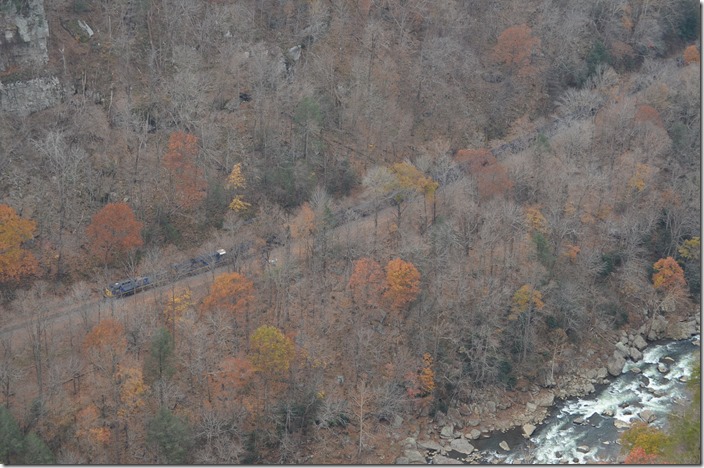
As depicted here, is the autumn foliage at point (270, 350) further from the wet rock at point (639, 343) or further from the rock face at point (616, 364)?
the wet rock at point (639, 343)

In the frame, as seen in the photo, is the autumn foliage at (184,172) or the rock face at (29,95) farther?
the rock face at (29,95)

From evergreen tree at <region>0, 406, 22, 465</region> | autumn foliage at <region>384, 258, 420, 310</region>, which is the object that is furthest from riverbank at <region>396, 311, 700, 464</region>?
evergreen tree at <region>0, 406, 22, 465</region>

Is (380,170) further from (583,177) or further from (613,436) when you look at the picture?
(613,436)

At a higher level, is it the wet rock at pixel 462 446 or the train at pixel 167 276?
the train at pixel 167 276

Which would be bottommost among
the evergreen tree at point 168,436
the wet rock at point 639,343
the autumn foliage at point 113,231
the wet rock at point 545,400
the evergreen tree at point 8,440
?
the wet rock at point 545,400

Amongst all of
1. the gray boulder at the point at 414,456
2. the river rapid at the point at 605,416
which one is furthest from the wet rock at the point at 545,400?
the gray boulder at the point at 414,456

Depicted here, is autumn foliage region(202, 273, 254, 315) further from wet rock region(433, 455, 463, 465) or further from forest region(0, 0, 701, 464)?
wet rock region(433, 455, 463, 465)

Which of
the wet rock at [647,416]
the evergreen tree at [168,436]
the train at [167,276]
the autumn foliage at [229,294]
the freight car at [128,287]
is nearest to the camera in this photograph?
the evergreen tree at [168,436]
